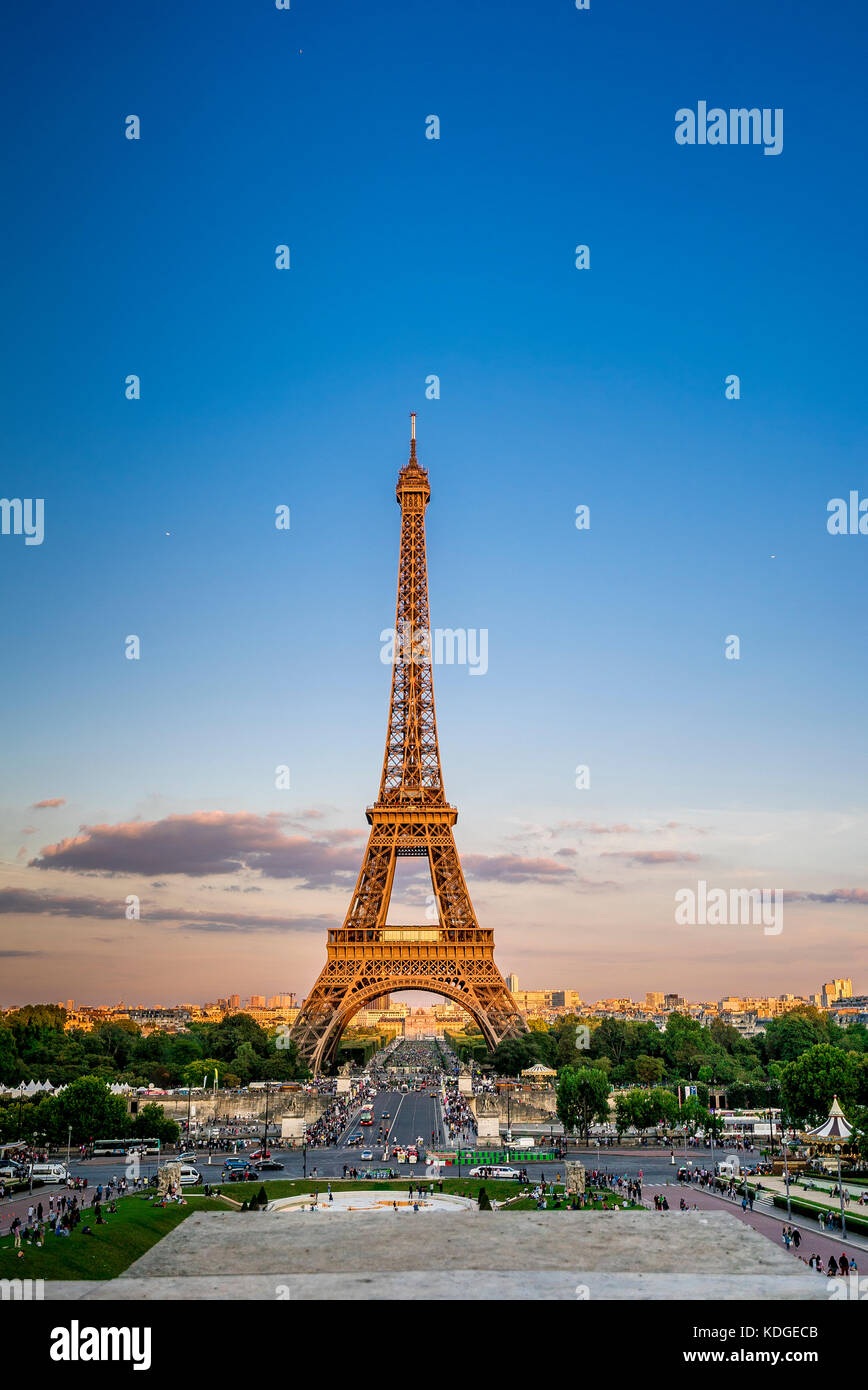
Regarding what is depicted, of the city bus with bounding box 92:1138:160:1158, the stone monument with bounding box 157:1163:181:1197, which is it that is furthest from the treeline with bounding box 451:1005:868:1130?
the stone monument with bounding box 157:1163:181:1197

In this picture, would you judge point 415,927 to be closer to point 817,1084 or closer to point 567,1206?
point 817,1084

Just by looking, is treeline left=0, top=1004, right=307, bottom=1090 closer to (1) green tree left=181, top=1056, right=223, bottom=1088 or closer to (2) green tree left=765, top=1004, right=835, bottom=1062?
(1) green tree left=181, top=1056, right=223, bottom=1088

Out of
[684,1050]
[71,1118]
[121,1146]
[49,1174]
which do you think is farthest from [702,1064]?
[49,1174]

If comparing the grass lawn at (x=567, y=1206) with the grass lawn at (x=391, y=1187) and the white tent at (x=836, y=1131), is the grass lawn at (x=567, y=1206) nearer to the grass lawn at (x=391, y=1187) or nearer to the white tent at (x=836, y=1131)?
the grass lawn at (x=391, y=1187)

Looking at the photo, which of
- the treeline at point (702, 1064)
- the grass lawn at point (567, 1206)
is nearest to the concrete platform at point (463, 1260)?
the grass lawn at point (567, 1206)
